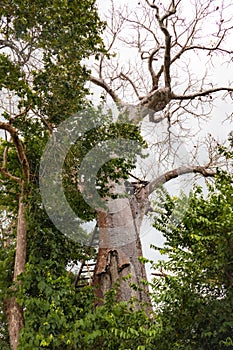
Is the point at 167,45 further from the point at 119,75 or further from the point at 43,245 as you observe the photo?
the point at 43,245

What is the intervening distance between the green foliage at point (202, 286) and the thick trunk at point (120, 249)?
1.99 metres

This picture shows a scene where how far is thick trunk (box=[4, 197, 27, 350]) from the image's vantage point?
5.21 meters

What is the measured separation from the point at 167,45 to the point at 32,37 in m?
3.72

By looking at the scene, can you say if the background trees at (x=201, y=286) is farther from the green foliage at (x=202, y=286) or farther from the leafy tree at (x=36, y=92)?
the leafy tree at (x=36, y=92)

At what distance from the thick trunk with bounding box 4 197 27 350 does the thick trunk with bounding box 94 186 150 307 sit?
119 centimetres

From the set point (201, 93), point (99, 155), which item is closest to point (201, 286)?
point (99, 155)

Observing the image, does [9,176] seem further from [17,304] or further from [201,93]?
[201,93]

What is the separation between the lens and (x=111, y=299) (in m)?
4.39

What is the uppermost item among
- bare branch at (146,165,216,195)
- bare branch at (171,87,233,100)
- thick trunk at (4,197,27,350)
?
bare branch at (171,87,233,100)

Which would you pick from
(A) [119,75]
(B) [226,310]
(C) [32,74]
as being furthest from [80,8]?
(A) [119,75]

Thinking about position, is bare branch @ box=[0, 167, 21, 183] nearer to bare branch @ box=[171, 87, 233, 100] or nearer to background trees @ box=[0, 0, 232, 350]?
background trees @ box=[0, 0, 232, 350]

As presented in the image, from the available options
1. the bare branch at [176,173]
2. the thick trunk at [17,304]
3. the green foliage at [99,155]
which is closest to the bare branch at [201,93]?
the bare branch at [176,173]

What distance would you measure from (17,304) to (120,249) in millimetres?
1922

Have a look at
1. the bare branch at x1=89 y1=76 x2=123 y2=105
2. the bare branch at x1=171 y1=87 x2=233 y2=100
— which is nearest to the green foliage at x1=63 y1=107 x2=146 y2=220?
the bare branch at x1=89 y1=76 x2=123 y2=105
